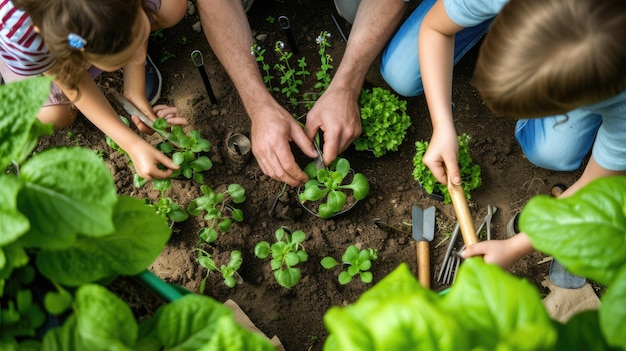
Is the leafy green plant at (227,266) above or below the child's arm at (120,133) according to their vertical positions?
below

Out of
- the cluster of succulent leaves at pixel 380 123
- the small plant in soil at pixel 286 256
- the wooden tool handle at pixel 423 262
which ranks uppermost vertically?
the cluster of succulent leaves at pixel 380 123

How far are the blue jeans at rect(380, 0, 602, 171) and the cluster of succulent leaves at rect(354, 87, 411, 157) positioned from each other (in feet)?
0.50

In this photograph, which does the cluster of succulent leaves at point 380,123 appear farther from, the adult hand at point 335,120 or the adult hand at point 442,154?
the adult hand at point 442,154

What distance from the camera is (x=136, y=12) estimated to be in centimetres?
169

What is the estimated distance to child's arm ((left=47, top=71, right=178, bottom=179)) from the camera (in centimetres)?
211

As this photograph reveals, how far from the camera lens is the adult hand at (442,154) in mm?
1970

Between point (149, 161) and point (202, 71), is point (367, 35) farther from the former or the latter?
point (149, 161)

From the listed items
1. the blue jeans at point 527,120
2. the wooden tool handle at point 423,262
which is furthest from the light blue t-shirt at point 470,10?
the wooden tool handle at point 423,262

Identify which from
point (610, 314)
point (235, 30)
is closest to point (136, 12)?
point (235, 30)

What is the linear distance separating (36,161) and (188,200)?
1455 mm

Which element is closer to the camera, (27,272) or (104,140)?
(27,272)

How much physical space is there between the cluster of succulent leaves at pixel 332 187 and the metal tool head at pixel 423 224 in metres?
0.29

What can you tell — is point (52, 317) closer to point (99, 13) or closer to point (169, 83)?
point (99, 13)

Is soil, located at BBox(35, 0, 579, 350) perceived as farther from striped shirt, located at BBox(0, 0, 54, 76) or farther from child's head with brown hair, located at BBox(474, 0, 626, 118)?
child's head with brown hair, located at BBox(474, 0, 626, 118)
